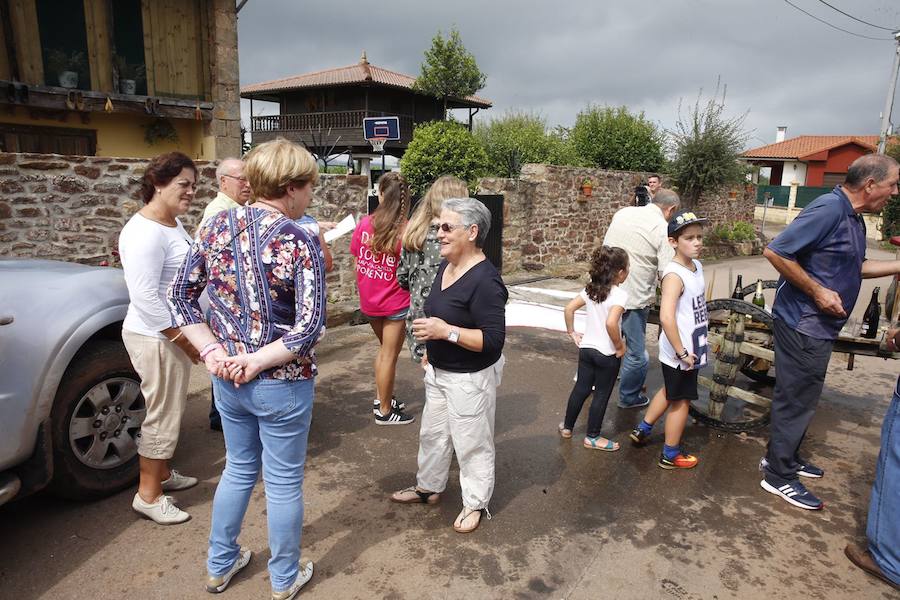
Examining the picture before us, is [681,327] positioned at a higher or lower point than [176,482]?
higher

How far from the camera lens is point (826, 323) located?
11.1 feet

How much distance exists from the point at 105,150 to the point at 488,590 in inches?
499

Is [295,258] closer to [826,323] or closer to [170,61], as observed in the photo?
[826,323]

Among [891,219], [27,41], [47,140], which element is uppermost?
[27,41]

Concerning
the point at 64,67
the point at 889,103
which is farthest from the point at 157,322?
the point at 889,103

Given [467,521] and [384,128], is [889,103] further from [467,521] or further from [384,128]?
[467,521]

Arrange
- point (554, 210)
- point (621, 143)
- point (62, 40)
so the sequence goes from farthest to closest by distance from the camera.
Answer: point (621, 143)
point (554, 210)
point (62, 40)

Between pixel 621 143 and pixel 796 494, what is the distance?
48.9ft

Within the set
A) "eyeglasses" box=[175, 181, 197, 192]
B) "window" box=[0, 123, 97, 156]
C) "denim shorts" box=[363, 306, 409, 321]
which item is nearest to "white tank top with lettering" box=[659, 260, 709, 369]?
"denim shorts" box=[363, 306, 409, 321]

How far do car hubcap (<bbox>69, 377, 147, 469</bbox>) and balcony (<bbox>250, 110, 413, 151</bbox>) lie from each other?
25980 mm

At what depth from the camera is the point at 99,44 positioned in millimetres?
11555

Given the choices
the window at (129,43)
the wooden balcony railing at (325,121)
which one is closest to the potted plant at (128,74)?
the window at (129,43)

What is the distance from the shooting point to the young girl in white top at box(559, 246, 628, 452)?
12.6 feet

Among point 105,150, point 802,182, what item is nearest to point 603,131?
point 105,150
